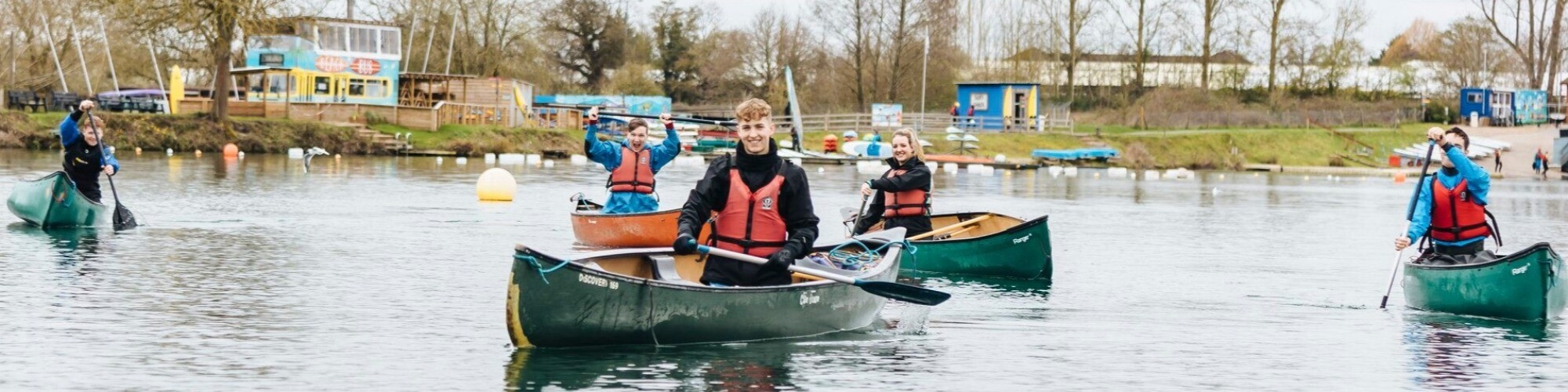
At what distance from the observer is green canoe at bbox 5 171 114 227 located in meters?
19.3

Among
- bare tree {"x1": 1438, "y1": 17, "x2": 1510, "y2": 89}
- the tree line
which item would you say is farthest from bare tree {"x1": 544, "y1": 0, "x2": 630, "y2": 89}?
bare tree {"x1": 1438, "y1": 17, "x2": 1510, "y2": 89}

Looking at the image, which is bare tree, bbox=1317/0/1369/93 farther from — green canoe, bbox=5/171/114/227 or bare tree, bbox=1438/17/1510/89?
green canoe, bbox=5/171/114/227

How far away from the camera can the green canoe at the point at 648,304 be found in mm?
9992

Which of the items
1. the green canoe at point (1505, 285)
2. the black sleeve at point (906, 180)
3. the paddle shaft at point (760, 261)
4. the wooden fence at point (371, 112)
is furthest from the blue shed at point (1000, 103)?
the paddle shaft at point (760, 261)

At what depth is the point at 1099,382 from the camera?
1034 centimetres

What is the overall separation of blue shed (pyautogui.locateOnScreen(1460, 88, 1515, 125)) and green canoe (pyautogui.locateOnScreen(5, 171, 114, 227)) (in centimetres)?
7343

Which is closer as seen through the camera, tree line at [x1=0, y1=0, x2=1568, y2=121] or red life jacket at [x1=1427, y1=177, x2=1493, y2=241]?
red life jacket at [x1=1427, y1=177, x2=1493, y2=241]

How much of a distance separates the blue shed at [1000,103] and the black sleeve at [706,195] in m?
56.1

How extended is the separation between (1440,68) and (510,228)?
77.1 m

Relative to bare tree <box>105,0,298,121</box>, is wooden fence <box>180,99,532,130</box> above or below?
below

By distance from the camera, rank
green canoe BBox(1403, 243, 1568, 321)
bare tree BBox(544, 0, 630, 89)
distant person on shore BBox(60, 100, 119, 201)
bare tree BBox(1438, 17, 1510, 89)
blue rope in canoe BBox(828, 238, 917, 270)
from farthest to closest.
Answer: bare tree BBox(1438, 17, 1510, 89), bare tree BBox(544, 0, 630, 89), distant person on shore BBox(60, 100, 119, 201), green canoe BBox(1403, 243, 1568, 321), blue rope in canoe BBox(828, 238, 917, 270)

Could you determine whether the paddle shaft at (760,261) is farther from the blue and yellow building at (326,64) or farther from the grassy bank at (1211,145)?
the grassy bank at (1211,145)

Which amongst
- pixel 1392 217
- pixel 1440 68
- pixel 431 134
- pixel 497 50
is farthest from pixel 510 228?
pixel 1440 68

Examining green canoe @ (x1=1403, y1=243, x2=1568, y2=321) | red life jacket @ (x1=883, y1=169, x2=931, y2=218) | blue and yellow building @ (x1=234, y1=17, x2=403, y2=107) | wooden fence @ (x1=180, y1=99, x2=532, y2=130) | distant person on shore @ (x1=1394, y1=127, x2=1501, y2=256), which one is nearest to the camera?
distant person on shore @ (x1=1394, y1=127, x2=1501, y2=256)
